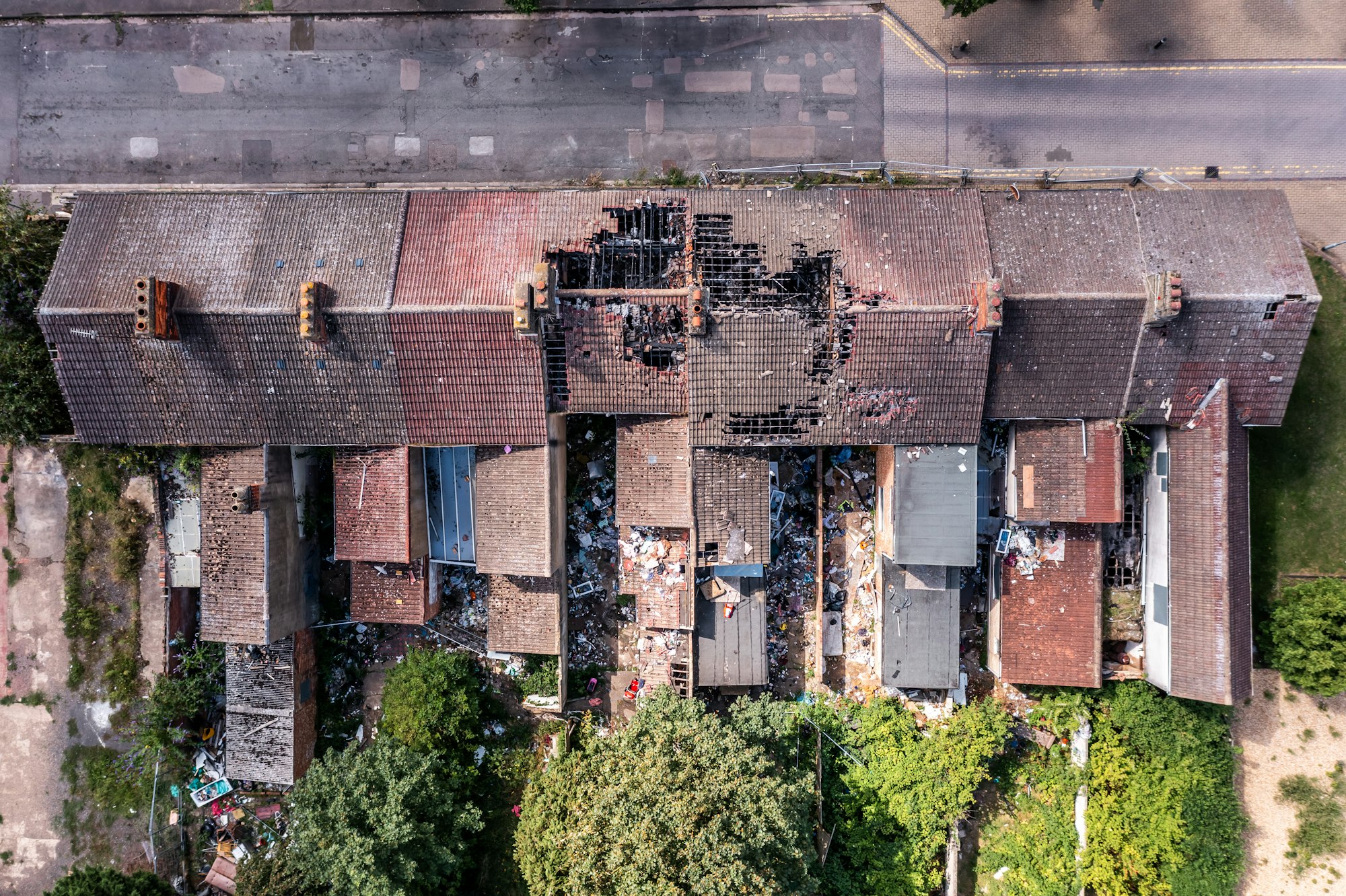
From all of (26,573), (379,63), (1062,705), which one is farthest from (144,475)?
(1062,705)

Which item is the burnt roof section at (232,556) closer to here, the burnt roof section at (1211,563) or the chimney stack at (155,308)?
the chimney stack at (155,308)

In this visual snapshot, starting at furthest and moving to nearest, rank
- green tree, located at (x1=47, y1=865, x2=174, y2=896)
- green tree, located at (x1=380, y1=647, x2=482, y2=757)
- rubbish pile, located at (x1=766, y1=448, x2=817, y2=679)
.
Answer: rubbish pile, located at (x1=766, y1=448, x2=817, y2=679) < green tree, located at (x1=380, y1=647, x2=482, y2=757) < green tree, located at (x1=47, y1=865, x2=174, y2=896)

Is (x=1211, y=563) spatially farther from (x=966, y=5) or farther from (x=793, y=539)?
(x=966, y=5)

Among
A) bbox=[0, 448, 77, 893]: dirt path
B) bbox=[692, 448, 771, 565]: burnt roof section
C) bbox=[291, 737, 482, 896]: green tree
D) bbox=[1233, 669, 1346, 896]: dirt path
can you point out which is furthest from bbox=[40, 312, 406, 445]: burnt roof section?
bbox=[1233, 669, 1346, 896]: dirt path

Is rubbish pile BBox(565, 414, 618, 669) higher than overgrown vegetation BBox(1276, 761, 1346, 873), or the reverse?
rubbish pile BBox(565, 414, 618, 669)

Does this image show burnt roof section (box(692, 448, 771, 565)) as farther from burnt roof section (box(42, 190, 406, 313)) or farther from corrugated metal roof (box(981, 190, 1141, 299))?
burnt roof section (box(42, 190, 406, 313))

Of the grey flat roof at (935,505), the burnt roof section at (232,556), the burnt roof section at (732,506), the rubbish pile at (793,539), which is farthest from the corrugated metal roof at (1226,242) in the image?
the burnt roof section at (232,556)
